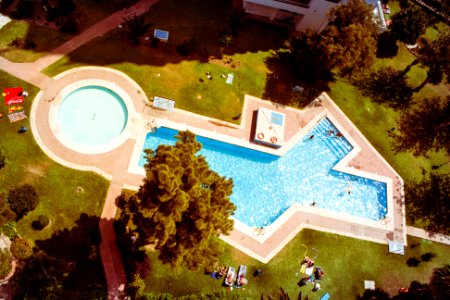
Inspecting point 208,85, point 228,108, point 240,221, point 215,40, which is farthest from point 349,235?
point 215,40

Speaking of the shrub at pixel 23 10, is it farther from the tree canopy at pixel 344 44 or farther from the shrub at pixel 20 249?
the tree canopy at pixel 344 44

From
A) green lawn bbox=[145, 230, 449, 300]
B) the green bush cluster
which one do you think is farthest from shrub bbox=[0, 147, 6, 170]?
green lawn bbox=[145, 230, 449, 300]

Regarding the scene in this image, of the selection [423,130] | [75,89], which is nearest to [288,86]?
[423,130]

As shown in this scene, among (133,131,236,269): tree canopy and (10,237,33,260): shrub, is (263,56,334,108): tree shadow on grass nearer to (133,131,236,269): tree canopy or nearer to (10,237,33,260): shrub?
(133,131,236,269): tree canopy

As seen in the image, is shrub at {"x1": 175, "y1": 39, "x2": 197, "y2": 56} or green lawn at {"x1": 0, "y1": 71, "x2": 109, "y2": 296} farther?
shrub at {"x1": 175, "y1": 39, "x2": 197, "y2": 56}

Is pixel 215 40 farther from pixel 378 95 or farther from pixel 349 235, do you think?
pixel 349 235

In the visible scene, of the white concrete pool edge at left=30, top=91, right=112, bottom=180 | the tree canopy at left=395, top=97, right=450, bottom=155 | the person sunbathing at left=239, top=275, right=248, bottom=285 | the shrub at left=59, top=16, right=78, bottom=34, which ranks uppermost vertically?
the shrub at left=59, top=16, right=78, bottom=34

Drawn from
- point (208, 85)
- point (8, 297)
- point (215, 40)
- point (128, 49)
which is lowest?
point (8, 297)
